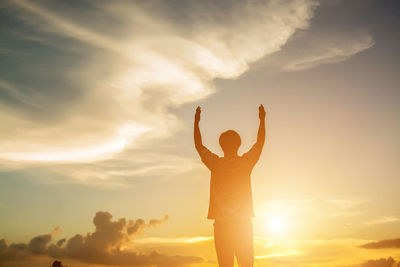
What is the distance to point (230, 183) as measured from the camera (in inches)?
260

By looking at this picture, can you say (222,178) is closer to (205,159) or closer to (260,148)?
(205,159)

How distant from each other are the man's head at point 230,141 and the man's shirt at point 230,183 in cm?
16

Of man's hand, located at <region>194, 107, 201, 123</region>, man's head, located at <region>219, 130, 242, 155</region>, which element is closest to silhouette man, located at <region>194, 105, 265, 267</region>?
Answer: man's head, located at <region>219, 130, 242, 155</region>

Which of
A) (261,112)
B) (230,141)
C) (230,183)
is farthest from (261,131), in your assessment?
(230,183)

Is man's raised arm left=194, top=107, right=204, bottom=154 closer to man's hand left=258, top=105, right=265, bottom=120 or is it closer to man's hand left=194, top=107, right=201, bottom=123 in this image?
man's hand left=194, top=107, right=201, bottom=123

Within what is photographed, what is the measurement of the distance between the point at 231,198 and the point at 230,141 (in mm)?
1081

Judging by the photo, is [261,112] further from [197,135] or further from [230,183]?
[230,183]

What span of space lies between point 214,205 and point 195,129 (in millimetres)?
1600

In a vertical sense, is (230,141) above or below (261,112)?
below

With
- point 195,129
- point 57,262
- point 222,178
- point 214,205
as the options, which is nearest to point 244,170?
point 222,178

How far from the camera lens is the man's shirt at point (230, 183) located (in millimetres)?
6469

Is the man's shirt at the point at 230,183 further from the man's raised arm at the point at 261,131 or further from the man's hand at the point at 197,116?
the man's hand at the point at 197,116

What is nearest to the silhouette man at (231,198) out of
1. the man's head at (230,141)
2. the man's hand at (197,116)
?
the man's head at (230,141)

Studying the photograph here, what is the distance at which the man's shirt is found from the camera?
647 centimetres
